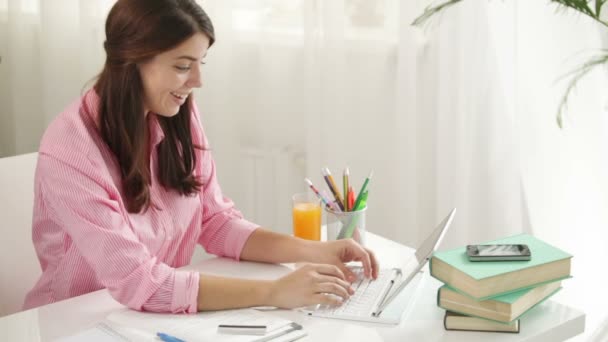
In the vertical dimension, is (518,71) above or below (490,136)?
above

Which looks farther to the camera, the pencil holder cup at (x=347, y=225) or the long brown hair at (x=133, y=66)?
the pencil holder cup at (x=347, y=225)

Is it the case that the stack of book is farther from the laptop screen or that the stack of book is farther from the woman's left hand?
the woman's left hand

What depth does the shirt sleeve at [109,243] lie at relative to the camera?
4.53 ft

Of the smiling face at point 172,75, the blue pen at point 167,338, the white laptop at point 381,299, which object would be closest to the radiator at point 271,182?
the smiling face at point 172,75

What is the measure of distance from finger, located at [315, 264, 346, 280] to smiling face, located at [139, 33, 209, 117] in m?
0.44

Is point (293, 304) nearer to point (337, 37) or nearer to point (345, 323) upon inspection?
point (345, 323)

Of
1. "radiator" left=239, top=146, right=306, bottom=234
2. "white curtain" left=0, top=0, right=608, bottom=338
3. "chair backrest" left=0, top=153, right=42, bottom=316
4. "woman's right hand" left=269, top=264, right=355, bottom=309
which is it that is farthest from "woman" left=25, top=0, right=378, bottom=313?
"radiator" left=239, top=146, right=306, bottom=234

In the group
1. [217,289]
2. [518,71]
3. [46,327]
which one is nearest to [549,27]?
Answer: [518,71]

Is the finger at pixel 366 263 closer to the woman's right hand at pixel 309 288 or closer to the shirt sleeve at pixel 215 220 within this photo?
the woman's right hand at pixel 309 288

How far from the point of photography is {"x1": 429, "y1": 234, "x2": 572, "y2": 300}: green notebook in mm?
1281

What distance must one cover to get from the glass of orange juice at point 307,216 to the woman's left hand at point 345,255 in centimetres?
10

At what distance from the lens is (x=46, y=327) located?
Result: 132 cm

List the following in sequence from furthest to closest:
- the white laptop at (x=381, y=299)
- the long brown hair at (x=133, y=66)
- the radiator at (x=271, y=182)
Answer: the radiator at (x=271, y=182), the long brown hair at (x=133, y=66), the white laptop at (x=381, y=299)

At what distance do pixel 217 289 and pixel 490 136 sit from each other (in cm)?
120
